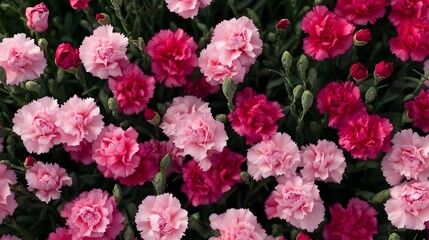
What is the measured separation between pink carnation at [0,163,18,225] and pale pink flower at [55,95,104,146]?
14 cm

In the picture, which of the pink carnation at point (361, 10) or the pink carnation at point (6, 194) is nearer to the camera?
the pink carnation at point (6, 194)

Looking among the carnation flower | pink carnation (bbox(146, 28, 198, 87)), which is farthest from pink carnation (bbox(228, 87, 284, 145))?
the carnation flower

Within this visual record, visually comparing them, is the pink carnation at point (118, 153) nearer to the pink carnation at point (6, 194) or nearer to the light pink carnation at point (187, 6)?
the pink carnation at point (6, 194)

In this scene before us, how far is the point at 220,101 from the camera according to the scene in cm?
155

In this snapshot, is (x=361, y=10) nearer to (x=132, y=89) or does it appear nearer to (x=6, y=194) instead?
(x=132, y=89)

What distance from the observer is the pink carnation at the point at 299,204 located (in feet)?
4.33

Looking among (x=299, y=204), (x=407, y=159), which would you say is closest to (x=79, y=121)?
(x=299, y=204)

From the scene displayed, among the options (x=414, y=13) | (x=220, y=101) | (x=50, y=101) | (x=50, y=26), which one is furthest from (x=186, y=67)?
(x=414, y=13)

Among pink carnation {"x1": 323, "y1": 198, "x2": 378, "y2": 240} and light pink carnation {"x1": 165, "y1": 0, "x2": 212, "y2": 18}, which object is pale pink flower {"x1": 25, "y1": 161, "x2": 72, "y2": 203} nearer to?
light pink carnation {"x1": 165, "y1": 0, "x2": 212, "y2": 18}

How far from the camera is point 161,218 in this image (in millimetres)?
1300

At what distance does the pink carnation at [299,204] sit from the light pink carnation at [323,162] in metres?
0.03

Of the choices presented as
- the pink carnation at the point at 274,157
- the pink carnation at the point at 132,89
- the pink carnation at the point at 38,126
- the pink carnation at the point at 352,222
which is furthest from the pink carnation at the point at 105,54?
the pink carnation at the point at 352,222

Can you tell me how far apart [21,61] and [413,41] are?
912 mm

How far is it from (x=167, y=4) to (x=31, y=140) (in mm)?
475
